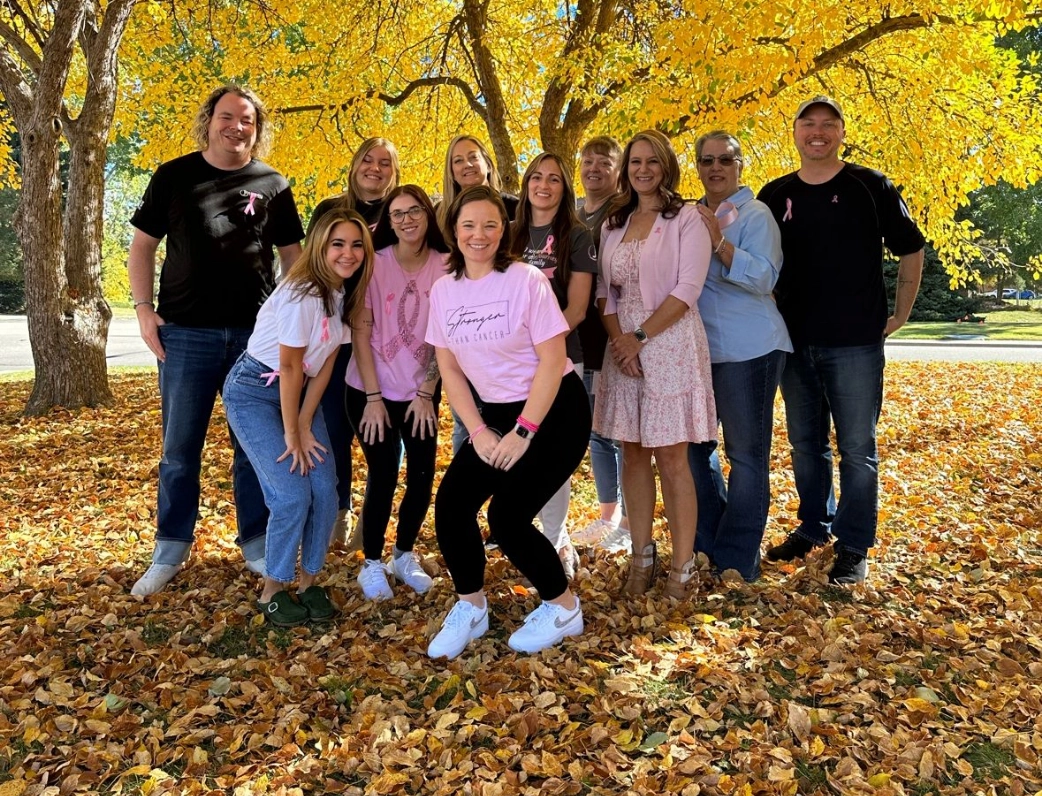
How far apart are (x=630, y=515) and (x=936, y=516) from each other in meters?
2.67

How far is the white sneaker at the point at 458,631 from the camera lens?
3453mm

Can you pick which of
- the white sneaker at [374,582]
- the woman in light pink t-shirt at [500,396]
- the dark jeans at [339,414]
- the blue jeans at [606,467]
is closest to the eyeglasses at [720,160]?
the woman in light pink t-shirt at [500,396]

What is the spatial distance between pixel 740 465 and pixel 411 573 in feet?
5.72

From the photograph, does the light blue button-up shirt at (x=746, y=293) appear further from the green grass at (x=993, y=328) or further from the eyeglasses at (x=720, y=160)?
the green grass at (x=993, y=328)

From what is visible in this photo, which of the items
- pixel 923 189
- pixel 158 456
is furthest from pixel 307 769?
pixel 923 189

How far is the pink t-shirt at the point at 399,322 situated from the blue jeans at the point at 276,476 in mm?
445

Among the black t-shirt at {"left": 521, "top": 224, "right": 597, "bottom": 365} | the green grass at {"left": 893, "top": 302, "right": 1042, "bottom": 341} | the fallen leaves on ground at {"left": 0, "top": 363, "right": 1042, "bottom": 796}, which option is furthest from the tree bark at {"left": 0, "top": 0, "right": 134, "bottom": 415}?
the green grass at {"left": 893, "top": 302, "right": 1042, "bottom": 341}

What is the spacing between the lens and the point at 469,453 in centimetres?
337

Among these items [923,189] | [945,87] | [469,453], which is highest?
[945,87]

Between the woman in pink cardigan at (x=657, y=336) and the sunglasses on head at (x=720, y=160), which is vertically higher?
the sunglasses on head at (x=720, y=160)

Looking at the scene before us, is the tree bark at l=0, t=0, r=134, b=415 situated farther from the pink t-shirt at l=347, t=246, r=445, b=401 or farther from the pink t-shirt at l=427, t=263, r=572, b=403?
the pink t-shirt at l=427, t=263, r=572, b=403

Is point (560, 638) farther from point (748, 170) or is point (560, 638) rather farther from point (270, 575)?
point (748, 170)

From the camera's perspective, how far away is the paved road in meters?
16.3

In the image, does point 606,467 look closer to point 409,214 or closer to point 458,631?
point 458,631
